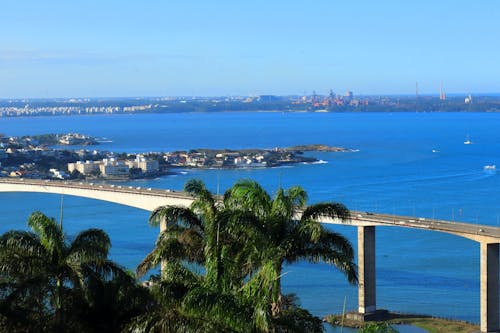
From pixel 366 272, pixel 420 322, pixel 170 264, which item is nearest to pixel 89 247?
pixel 170 264

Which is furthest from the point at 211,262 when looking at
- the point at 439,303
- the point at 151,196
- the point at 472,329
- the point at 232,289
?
the point at 151,196

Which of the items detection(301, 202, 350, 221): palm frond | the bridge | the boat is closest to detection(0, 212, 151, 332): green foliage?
detection(301, 202, 350, 221): palm frond

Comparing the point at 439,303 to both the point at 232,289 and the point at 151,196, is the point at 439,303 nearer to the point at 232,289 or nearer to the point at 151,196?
the point at 151,196

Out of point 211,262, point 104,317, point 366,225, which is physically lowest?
point 366,225

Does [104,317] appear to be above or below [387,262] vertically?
above

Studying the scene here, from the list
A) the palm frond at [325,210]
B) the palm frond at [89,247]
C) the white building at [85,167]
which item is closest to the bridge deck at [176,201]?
the palm frond at [325,210]

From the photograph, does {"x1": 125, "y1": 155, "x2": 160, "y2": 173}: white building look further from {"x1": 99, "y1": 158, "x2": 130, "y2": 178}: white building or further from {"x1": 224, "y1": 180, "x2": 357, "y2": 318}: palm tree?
{"x1": 224, "y1": 180, "x2": 357, "y2": 318}: palm tree

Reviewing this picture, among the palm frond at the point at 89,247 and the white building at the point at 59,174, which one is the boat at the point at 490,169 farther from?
the palm frond at the point at 89,247
